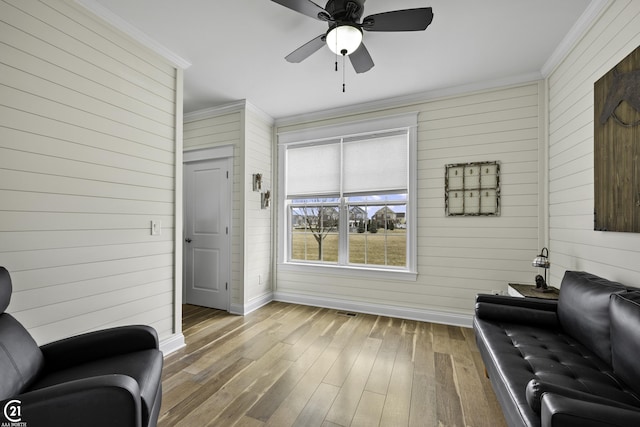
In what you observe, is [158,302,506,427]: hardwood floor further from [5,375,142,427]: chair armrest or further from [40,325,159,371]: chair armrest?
[5,375,142,427]: chair armrest

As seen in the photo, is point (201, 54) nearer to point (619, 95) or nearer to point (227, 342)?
point (227, 342)

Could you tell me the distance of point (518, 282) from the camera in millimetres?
3062

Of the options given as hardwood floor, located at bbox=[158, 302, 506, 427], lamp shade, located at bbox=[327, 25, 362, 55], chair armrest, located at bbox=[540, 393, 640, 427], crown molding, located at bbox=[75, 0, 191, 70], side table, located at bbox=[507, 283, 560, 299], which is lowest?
hardwood floor, located at bbox=[158, 302, 506, 427]

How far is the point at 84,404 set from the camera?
1015mm

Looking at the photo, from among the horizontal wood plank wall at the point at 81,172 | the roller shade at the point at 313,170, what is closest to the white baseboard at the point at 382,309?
the roller shade at the point at 313,170

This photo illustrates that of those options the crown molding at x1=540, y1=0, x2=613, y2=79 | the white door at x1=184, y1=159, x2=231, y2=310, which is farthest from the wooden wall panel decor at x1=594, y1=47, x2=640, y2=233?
the white door at x1=184, y1=159, x2=231, y2=310

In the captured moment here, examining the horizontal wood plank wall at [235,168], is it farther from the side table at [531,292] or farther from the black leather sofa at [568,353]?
the side table at [531,292]

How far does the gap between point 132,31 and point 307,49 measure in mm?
1497

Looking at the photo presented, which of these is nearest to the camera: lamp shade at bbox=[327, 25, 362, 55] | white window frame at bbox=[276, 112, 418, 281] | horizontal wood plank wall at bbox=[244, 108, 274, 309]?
lamp shade at bbox=[327, 25, 362, 55]

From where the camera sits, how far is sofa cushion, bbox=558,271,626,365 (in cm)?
154

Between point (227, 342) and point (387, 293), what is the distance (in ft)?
6.74

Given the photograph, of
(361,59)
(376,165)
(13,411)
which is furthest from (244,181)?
(13,411)

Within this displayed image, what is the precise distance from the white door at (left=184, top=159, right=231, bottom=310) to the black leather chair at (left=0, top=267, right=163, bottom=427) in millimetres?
2280

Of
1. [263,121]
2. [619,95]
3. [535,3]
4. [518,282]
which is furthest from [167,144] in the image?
[518,282]
